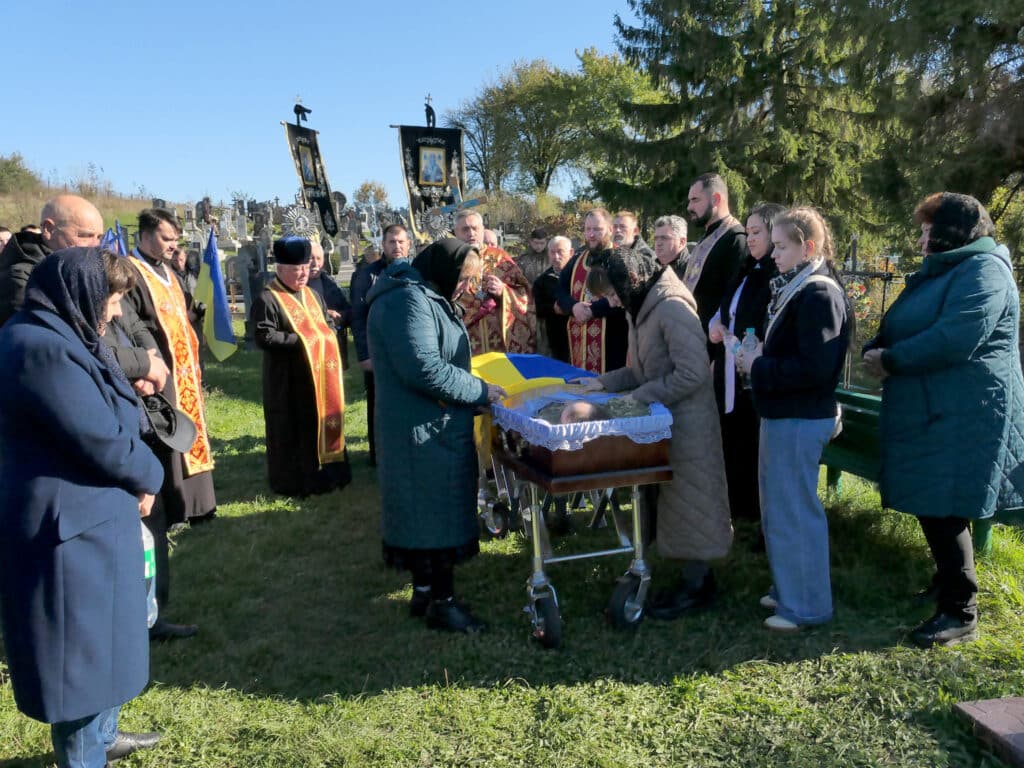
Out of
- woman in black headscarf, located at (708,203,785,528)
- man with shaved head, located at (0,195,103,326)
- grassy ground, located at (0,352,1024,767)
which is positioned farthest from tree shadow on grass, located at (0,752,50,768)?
woman in black headscarf, located at (708,203,785,528)

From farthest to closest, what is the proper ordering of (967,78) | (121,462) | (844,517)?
1. (967,78)
2. (844,517)
3. (121,462)

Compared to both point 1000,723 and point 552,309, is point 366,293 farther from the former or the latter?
point 1000,723

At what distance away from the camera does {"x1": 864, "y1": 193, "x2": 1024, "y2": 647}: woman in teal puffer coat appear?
3350mm

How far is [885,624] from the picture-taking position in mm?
3766

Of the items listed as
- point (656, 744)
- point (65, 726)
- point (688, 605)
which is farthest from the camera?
point (688, 605)

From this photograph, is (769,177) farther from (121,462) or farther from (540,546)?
(121,462)

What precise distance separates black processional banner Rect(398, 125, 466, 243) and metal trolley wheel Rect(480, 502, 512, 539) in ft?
20.8

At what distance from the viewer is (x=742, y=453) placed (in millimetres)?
4953

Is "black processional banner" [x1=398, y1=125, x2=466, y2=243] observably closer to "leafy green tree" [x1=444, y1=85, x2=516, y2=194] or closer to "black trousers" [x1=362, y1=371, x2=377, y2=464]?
"black trousers" [x1=362, y1=371, x2=377, y2=464]

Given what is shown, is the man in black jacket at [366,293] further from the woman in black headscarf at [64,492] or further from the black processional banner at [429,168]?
the black processional banner at [429,168]

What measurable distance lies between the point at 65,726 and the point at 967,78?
382 inches

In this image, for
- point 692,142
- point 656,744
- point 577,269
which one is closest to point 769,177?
point 692,142

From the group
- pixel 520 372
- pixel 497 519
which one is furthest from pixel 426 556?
pixel 497 519

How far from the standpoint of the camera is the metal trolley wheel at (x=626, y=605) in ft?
12.3
